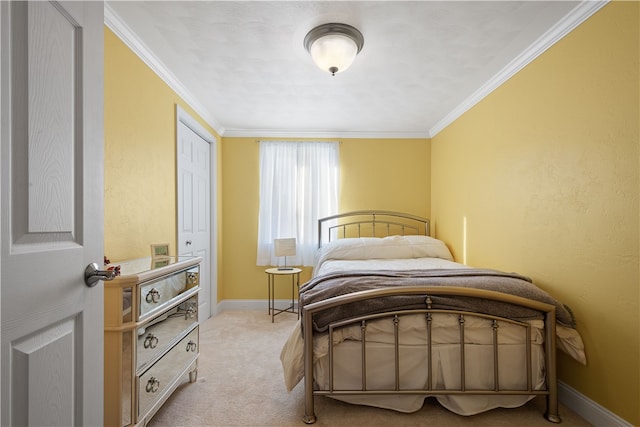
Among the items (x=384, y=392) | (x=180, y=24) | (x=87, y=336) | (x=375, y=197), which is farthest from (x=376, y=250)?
(x=87, y=336)

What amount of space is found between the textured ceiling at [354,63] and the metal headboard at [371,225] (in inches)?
51.9

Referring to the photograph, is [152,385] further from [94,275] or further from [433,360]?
[433,360]

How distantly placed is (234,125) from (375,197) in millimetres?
2028

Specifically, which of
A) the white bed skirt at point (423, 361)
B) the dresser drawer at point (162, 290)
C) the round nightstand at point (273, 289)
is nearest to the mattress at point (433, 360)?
the white bed skirt at point (423, 361)

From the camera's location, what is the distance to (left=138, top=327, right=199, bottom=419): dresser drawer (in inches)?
66.2

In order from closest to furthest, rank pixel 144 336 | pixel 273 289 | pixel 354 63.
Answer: pixel 144 336
pixel 354 63
pixel 273 289

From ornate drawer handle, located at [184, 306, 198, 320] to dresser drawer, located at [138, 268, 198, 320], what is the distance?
15 cm

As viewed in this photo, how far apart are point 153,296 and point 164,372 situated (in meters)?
0.50

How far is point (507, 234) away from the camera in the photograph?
2.76 metres

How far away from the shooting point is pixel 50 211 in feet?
2.85

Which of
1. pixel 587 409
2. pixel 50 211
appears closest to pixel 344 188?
pixel 587 409

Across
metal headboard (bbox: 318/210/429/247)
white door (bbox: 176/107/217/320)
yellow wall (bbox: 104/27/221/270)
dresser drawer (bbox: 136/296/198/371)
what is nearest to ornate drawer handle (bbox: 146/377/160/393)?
dresser drawer (bbox: 136/296/198/371)

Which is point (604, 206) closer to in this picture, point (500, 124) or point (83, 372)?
point (500, 124)

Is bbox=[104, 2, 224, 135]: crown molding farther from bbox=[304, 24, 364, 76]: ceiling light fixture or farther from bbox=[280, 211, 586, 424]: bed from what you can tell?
bbox=[280, 211, 586, 424]: bed
